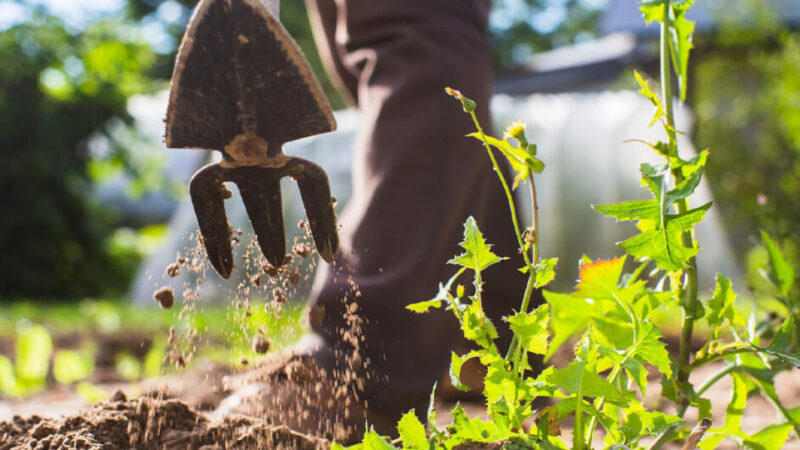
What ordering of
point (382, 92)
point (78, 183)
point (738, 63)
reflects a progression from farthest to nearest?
point (738, 63), point (78, 183), point (382, 92)

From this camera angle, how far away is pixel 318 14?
2.07 metres

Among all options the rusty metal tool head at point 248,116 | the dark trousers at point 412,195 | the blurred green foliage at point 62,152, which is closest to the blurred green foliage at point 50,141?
the blurred green foliage at point 62,152

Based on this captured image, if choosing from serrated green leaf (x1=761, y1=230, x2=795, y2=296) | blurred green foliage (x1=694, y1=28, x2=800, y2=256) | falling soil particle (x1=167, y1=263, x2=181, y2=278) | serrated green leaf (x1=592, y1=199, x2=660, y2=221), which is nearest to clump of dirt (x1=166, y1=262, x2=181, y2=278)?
falling soil particle (x1=167, y1=263, x2=181, y2=278)

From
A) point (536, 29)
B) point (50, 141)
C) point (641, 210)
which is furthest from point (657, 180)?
point (536, 29)

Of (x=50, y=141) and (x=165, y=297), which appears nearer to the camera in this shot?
(x=165, y=297)

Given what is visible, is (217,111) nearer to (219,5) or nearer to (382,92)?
(219,5)

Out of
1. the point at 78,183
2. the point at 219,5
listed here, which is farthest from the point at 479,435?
the point at 78,183

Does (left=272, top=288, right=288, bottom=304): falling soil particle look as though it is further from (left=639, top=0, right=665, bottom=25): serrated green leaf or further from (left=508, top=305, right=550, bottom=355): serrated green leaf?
(left=639, top=0, right=665, bottom=25): serrated green leaf

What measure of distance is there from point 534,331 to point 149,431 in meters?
0.66

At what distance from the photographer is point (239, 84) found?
1.13 meters

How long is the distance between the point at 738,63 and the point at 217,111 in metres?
8.15

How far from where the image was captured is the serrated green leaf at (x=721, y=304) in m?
0.98

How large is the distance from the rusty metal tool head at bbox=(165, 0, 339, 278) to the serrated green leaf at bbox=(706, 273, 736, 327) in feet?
1.79

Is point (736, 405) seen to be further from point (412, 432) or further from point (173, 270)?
point (173, 270)
